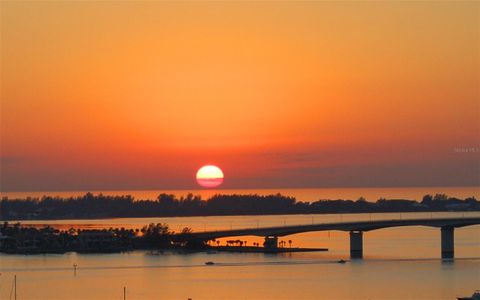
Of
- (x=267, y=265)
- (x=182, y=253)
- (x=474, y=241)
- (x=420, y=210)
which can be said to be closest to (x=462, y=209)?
(x=420, y=210)

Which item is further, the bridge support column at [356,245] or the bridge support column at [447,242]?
the bridge support column at [356,245]

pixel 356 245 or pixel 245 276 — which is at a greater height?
pixel 356 245

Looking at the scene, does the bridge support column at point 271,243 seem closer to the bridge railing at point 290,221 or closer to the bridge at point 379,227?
the bridge at point 379,227

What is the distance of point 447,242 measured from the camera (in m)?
78.5

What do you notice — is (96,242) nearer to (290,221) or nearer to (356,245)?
(356,245)

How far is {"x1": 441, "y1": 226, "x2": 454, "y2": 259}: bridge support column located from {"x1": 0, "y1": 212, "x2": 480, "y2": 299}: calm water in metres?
0.93

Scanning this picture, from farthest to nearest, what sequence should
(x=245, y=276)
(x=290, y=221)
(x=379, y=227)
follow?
(x=290, y=221) → (x=379, y=227) → (x=245, y=276)

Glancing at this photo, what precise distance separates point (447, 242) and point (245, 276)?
23820mm

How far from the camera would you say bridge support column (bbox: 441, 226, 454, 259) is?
77.0m

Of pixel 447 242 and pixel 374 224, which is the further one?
pixel 374 224

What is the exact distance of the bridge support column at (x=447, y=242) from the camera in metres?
77.0

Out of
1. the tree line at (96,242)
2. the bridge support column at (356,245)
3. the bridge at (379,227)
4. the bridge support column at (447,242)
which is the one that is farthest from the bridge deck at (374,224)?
the tree line at (96,242)

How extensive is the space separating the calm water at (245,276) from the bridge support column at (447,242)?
0.93 meters

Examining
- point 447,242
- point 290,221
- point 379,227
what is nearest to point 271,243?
point 379,227
